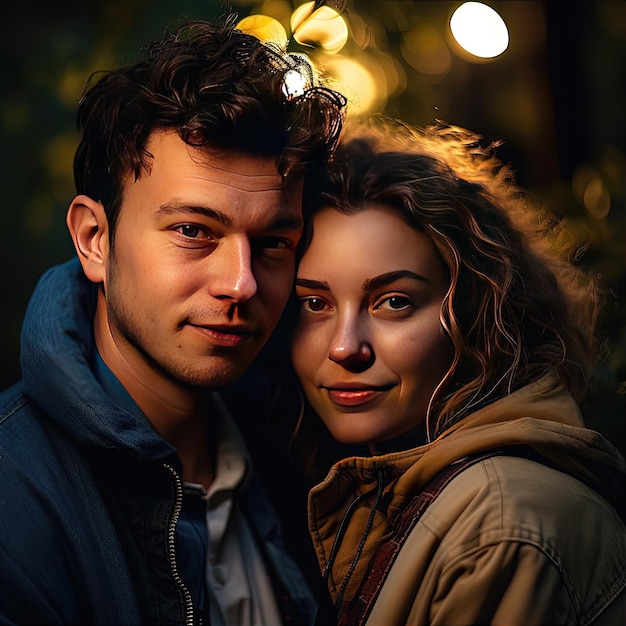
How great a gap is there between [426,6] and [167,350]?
3.60 feet

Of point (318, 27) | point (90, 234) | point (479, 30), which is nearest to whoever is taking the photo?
point (90, 234)

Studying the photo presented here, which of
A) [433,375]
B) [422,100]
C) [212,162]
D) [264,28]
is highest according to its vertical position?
[264,28]

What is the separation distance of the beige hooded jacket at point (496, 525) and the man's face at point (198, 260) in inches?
14.6

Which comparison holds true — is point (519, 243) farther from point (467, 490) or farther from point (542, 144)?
point (467, 490)

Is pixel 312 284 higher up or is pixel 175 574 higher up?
pixel 312 284

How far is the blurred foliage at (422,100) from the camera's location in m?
2.03

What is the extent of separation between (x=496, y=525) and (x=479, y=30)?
1.20 m

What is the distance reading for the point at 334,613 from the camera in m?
1.80

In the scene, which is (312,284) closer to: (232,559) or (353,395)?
(353,395)

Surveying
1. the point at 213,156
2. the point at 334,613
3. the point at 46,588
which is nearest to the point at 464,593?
the point at 334,613

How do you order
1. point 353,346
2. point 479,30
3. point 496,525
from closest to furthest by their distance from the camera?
point 496,525 → point 353,346 → point 479,30

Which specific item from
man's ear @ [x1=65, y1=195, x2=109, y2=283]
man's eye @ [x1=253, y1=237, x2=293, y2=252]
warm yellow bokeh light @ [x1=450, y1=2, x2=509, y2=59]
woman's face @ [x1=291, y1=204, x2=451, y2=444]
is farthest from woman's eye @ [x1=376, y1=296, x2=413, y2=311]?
warm yellow bokeh light @ [x1=450, y1=2, x2=509, y2=59]

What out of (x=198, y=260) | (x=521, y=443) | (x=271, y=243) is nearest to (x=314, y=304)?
(x=271, y=243)

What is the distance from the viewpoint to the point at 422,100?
2.03 meters
